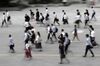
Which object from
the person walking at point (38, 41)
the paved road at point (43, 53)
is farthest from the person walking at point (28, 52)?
the person walking at point (38, 41)

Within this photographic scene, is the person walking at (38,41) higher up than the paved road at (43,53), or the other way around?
the person walking at (38,41)

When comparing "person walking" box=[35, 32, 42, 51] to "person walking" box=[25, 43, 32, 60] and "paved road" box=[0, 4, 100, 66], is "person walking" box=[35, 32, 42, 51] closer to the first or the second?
"paved road" box=[0, 4, 100, 66]

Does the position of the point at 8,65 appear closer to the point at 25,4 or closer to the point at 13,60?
the point at 13,60

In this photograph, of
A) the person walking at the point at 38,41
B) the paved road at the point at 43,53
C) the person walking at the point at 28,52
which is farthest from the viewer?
the person walking at the point at 38,41

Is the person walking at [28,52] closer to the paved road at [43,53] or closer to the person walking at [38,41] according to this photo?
the paved road at [43,53]

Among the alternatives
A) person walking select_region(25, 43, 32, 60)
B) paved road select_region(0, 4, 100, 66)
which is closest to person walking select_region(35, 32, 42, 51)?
paved road select_region(0, 4, 100, 66)

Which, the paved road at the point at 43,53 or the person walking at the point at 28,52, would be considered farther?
the person walking at the point at 28,52

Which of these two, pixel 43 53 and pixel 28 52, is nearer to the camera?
pixel 28 52

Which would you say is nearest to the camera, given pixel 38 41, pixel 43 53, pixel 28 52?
pixel 28 52

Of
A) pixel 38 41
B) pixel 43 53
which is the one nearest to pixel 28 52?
pixel 38 41

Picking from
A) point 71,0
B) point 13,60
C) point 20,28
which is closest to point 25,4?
point 71,0

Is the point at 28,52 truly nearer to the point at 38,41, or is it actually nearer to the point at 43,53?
the point at 38,41

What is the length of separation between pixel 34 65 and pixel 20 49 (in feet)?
14.0

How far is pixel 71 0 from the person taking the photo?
48938 millimetres
